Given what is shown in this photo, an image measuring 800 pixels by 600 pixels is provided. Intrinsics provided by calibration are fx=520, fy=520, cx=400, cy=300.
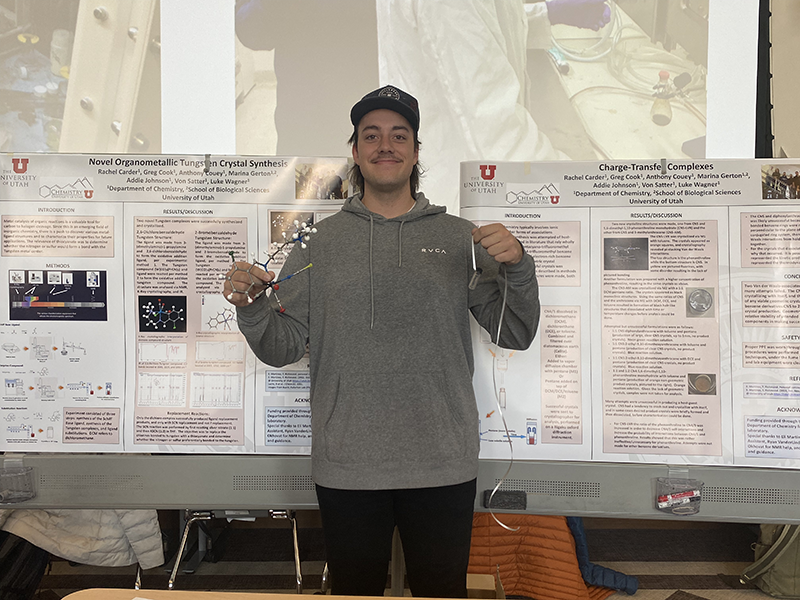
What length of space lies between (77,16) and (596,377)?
273 centimetres

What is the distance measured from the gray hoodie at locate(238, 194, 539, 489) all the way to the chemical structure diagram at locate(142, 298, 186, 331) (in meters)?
0.48

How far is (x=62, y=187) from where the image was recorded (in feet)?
5.67

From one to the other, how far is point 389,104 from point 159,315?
1016 millimetres

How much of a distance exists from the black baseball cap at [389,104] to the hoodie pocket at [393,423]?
0.72 m

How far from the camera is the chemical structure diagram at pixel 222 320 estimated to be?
5.70ft

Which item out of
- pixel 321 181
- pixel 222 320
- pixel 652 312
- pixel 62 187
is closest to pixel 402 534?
pixel 222 320

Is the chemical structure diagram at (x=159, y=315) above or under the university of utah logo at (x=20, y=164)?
under

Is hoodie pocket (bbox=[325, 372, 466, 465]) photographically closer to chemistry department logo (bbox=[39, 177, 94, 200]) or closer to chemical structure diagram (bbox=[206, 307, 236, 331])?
chemical structure diagram (bbox=[206, 307, 236, 331])

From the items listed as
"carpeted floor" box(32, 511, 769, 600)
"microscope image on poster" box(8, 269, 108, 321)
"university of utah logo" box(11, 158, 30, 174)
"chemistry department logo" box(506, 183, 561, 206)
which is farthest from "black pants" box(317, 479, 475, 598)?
"university of utah logo" box(11, 158, 30, 174)

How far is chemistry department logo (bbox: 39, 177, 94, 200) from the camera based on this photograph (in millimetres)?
1729

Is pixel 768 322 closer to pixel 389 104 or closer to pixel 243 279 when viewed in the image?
pixel 389 104

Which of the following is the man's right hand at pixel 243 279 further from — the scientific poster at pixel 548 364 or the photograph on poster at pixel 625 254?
the photograph on poster at pixel 625 254

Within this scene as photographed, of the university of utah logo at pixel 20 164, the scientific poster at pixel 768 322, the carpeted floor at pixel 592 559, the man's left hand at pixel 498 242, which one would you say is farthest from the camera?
the carpeted floor at pixel 592 559

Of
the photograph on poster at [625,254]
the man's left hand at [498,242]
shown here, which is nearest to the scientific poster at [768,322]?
the photograph on poster at [625,254]
